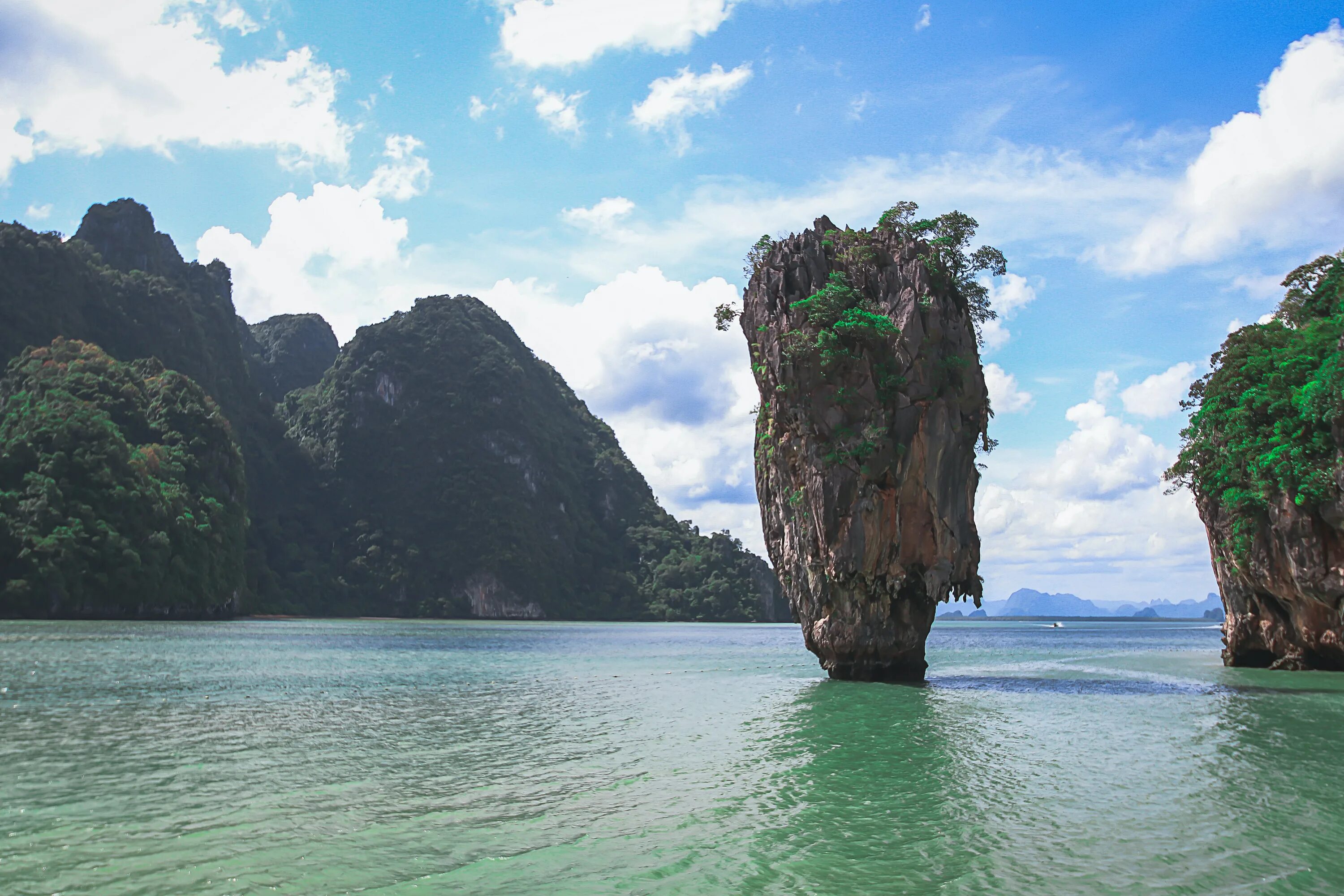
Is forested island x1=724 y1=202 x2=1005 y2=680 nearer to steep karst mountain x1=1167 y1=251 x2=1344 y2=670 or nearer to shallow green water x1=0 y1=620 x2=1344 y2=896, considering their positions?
shallow green water x1=0 y1=620 x2=1344 y2=896

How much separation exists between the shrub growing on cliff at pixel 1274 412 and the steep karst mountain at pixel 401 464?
89254 millimetres

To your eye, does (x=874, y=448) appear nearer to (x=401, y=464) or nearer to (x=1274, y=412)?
(x=1274, y=412)

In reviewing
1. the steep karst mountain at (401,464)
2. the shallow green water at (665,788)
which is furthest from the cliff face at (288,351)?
the shallow green water at (665,788)

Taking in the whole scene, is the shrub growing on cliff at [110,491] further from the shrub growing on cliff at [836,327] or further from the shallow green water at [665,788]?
the shrub growing on cliff at [836,327]

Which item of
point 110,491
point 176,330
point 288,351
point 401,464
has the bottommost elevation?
point 110,491

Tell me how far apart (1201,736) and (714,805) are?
10089 mm

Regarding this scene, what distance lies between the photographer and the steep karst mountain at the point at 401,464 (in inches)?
4141

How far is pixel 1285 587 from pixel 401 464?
125227 mm

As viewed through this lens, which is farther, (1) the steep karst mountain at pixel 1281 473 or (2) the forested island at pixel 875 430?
(2) the forested island at pixel 875 430

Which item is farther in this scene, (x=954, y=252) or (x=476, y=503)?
(x=476, y=503)

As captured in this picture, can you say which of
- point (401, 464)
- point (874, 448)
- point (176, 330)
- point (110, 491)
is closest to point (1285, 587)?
point (874, 448)

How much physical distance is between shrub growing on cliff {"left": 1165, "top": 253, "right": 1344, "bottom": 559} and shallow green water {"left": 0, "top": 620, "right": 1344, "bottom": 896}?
5286 millimetres

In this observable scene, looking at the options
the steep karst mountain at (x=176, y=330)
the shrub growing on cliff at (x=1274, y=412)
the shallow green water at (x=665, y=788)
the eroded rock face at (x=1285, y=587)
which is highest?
the steep karst mountain at (x=176, y=330)

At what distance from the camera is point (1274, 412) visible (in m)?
24.3
